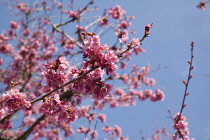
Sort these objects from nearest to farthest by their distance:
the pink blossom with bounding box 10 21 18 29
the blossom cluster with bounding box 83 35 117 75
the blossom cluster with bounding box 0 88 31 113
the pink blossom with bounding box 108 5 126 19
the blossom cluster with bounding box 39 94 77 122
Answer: the blossom cluster with bounding box 83 35 117 75 → the blossom cluster with bounding box 0 88 31 113 → the blossom cluster with bounding box 39 94 77 122 → the pink blossom with bounding box 108 5 126 19 → the pink blossom with bounding box 10 21 18 29

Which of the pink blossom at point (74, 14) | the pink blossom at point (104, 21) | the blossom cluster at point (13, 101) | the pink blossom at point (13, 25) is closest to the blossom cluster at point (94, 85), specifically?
the blossom cluster at point (13, 101)

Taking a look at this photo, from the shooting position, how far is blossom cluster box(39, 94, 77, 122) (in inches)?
97.1

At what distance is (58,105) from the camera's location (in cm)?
249

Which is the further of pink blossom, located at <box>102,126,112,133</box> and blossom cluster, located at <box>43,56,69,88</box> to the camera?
pink blossom, located at <box>102,126,112,133</box>

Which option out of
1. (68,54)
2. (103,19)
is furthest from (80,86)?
(103,19)

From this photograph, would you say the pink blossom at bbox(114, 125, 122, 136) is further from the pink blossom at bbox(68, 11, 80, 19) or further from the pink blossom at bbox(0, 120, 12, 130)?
the pink blossom at bbox(0, 120, 12, 130)

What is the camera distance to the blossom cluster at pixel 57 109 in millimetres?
2467

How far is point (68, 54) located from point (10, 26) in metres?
4.53

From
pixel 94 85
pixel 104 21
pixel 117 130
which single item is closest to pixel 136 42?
pixel 94 85

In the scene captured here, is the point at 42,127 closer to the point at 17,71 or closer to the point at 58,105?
the point at 17,71

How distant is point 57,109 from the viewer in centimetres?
253

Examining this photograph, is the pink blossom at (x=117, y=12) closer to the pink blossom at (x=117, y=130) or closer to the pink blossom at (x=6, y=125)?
the pink blossom at (x=117, y=130)

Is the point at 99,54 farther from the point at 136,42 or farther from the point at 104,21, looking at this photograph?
the point at 104,21

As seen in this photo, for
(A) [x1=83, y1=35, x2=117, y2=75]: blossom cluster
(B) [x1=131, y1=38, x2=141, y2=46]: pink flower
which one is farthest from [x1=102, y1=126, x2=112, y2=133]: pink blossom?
(B) [x1=131, y1=38, x2=141, y2=46]: pink flower
